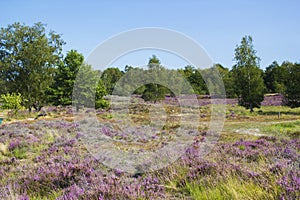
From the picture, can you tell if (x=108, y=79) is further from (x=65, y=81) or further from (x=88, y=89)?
(x=65, y=81)

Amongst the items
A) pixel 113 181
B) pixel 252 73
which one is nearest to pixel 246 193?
pixel 113 181

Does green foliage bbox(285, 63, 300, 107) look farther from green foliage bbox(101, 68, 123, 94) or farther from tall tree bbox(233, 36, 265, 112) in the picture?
green foliage bbox(101, 68, 123, 94)

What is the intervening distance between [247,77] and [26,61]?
26.1 metres

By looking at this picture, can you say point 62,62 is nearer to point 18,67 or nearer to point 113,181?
point 18,67

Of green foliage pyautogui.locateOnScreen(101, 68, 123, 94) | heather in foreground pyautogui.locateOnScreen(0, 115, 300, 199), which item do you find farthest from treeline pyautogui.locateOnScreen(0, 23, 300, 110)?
heather in foreground pyautogui.locateOnScreen(0, 115, 300, 199)

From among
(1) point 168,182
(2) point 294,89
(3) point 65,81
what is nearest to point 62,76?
(3) point 65,81

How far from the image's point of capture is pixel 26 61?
104 feet

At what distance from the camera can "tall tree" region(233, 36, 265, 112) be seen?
31.1m

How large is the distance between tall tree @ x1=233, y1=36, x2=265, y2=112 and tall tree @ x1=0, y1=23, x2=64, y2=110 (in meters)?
22.7

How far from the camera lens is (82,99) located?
3444 cm

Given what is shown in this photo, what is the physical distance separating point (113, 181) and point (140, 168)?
4.42 ft

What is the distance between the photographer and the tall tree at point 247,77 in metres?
31.1

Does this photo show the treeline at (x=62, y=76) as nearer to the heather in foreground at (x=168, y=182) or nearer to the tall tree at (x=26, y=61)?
the tall tree at (x=26, y=61)

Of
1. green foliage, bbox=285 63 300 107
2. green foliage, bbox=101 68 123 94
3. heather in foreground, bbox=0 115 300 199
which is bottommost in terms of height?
heather in foreground, bbox=0 115 300 199
